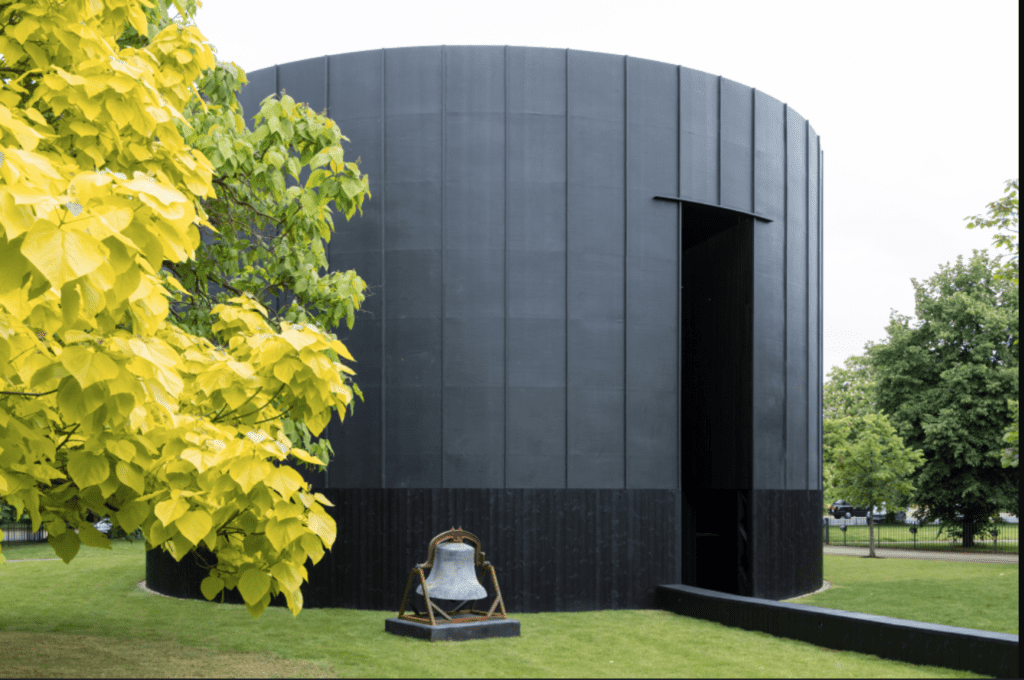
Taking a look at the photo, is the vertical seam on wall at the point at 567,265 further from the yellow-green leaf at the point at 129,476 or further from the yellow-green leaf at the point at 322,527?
the yellow-green leaf at the point at 129,476

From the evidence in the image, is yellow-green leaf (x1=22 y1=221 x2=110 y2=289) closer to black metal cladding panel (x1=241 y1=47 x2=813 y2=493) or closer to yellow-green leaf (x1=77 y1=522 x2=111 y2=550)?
yellow-green leaf (x1=77 y1=522 x2=111 y2=550)

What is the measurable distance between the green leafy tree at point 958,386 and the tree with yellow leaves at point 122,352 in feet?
128

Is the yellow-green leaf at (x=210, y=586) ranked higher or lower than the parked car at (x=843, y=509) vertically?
higher

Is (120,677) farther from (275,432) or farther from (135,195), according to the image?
(135,195)

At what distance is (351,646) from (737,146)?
12486mm

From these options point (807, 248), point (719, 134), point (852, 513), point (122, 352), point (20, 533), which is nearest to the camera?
point (122, 352)

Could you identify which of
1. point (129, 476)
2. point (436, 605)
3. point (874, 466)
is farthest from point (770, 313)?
point (874, 466)

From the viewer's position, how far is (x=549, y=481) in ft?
55.5

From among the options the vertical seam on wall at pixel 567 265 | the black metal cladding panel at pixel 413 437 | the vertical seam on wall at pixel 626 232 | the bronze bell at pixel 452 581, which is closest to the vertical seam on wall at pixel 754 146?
the vertical seam on wall at pixel 626 232

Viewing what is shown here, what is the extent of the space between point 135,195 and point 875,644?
38.3 ft

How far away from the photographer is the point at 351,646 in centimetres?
1312

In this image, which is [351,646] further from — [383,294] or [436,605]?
[383,294]

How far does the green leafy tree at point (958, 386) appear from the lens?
40.4 meters

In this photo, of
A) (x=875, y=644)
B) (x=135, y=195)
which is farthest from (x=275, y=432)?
(x=875, y=644)
